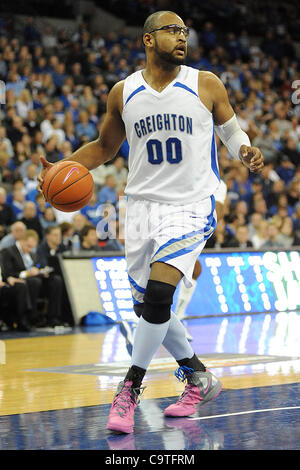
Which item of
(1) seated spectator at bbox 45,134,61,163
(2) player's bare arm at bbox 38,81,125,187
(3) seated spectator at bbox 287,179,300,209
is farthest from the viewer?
(3) seated spectator at bbox 287,179,300,209

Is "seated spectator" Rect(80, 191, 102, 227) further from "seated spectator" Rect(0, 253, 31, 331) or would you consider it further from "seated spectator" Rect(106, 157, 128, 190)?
"seated spectator" Rect(0, 253, 31, 331)

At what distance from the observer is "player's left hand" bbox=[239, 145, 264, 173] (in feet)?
16.8

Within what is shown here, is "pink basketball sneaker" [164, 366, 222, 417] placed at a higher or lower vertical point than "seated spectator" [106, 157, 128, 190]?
higher

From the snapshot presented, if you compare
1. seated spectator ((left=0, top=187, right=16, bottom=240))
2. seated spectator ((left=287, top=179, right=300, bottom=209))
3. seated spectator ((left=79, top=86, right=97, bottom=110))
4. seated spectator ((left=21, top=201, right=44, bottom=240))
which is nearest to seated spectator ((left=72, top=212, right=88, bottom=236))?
seated spectator ((left=21, top=201, right=44, bottom=240))

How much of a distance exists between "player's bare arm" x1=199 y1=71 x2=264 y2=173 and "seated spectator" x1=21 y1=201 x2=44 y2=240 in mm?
7731

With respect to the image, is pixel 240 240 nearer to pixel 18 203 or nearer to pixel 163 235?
pixel 18 203

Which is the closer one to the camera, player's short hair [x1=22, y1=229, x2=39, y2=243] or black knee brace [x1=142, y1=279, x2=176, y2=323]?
black knee brace [x1=142, y1=279, x2=176, y2=323]

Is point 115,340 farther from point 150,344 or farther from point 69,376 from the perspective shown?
point 150,344

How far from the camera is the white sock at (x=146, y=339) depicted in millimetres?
4980

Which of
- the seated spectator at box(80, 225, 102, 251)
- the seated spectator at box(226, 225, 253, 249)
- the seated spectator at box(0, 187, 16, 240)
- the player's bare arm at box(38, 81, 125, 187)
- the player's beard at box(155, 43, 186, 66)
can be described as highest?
the player's beard at box(155, 43, 186, 66)

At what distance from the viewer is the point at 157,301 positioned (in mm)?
4938

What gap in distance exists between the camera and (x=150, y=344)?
4.99 m

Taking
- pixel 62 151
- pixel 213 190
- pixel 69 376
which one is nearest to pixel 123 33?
pixel 62 151

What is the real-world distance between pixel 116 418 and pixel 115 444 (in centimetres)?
38
